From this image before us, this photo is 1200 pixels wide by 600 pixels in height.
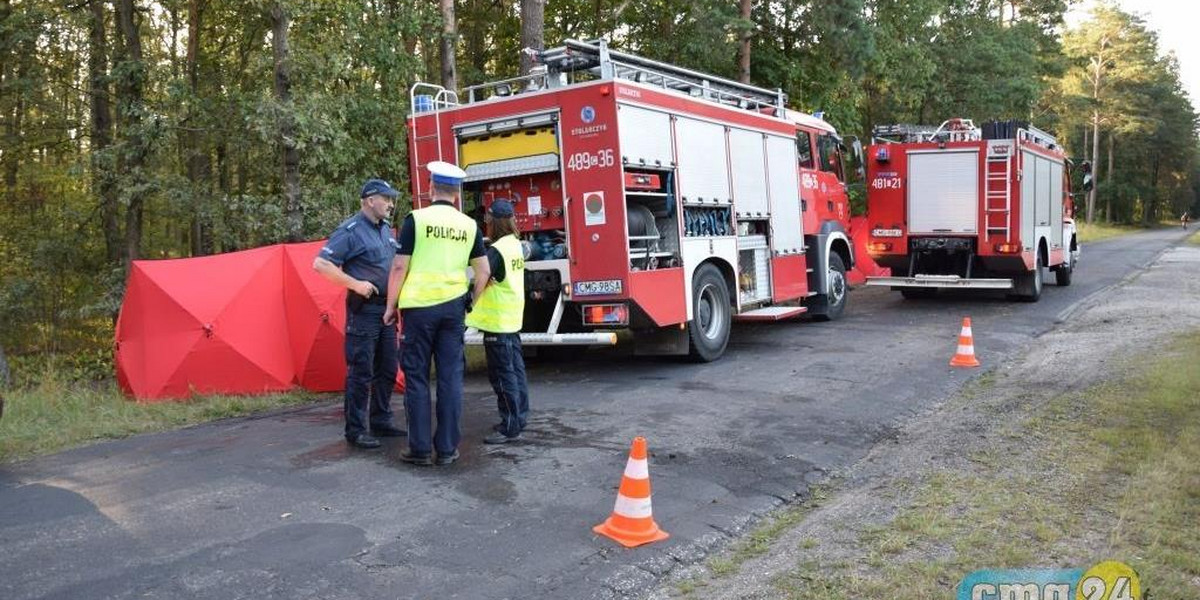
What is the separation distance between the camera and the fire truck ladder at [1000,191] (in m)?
14.3

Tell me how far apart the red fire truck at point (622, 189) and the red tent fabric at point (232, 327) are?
1523 mm

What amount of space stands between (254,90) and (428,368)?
9229 mm

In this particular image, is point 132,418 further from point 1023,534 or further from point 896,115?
point 896,115

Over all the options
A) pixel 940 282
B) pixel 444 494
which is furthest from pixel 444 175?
pixel 940 282

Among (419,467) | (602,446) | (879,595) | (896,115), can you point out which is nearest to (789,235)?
(602,446)

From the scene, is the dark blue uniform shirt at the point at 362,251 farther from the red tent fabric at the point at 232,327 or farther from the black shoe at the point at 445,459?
the red tent fabric at the point at 232,327

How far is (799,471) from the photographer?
18.7 ft

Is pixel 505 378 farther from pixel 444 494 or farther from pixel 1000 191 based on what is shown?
pixel 1000 191

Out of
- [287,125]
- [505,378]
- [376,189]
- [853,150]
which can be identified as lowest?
[505,378]

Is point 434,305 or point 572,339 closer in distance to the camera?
point 434,305

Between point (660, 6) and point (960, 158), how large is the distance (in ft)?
30.2

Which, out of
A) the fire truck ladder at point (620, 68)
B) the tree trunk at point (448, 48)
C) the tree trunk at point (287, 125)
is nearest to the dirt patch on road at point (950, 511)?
the fire truck ladder at point (620, 68)

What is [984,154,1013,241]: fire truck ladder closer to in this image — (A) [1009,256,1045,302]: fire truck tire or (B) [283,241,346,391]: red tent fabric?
(A) [1009,256,1045,302]: fire truck tire

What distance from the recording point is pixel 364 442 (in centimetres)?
602
